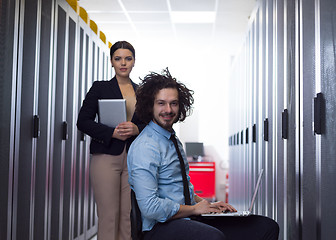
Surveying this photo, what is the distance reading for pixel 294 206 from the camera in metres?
2.15

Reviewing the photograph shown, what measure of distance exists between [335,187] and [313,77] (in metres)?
0.51

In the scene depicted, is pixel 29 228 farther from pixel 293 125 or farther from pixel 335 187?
pixel 335 187

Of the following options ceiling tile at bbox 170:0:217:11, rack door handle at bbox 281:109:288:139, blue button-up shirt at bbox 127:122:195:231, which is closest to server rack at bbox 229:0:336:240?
rack door handle at bbox 281:109:288:139

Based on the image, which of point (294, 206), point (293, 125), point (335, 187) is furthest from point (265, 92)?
point (335, 187)

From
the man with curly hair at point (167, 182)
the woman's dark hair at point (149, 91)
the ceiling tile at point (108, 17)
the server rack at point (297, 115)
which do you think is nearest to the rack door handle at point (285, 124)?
the server rack at point (297, 115)

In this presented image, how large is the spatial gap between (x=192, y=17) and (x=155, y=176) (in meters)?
4.38

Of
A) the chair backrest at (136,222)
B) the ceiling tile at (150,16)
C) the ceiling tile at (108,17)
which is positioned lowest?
the chair backrest at (136,222)

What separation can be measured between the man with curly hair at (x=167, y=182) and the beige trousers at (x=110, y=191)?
660 millimetres

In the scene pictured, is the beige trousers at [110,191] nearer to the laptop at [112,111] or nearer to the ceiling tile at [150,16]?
the laptop at [112,111]

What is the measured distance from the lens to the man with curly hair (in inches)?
59.5

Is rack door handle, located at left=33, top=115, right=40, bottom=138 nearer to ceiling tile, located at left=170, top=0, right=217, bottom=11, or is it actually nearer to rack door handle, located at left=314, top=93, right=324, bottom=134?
rack door handle, located at left=314, top=93, right=324, bottom=134

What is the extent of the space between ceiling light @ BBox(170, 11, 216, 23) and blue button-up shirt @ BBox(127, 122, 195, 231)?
4.00 metres

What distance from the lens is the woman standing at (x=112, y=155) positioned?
7.67 feet

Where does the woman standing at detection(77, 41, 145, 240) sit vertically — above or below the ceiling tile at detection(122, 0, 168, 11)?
below
